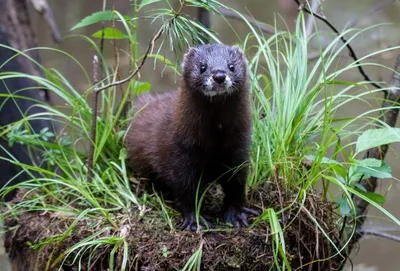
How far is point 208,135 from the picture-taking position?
2.83 meters

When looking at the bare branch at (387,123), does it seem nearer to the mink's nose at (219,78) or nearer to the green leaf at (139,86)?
the mink's nose at (219,78)

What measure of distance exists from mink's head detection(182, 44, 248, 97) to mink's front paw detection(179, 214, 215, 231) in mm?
615

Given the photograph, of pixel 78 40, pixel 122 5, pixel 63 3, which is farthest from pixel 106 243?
pixel 63 3

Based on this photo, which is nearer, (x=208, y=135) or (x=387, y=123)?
(x=208, y=135)

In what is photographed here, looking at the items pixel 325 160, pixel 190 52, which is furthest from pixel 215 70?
pixel 325 160

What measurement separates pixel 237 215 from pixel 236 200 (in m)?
0.08

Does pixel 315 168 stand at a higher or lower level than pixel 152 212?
higher

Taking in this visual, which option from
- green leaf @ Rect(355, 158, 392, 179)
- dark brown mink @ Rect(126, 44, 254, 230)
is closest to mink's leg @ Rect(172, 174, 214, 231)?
dark brown mink @ Rect(126, 44, 254, 230)

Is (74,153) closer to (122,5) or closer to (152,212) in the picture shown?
(152,212)

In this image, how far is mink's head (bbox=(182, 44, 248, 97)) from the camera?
2617 millimetres

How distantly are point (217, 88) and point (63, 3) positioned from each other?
5.17m

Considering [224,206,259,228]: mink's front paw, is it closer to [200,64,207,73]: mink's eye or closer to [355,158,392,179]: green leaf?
[355,158,392,179]: green leaf

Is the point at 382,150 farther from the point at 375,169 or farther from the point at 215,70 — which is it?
the point at 215,70

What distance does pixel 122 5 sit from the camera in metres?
6.06
